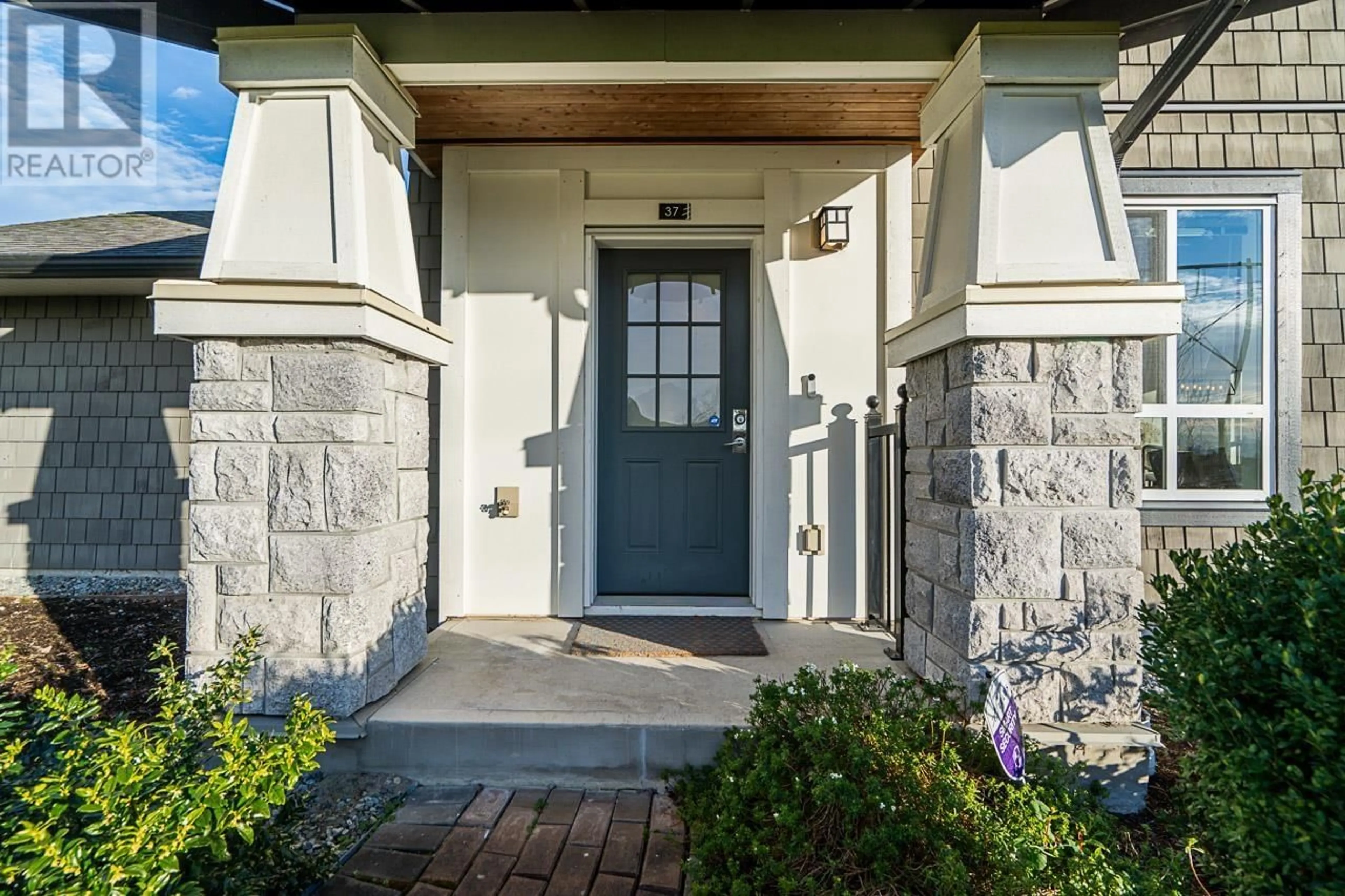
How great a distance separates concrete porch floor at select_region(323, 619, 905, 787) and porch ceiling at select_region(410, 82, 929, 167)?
2.28 meters

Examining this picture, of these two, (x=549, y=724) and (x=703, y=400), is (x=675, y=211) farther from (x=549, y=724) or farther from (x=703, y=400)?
(x=549, y=724)

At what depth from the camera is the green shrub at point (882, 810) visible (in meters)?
1.50

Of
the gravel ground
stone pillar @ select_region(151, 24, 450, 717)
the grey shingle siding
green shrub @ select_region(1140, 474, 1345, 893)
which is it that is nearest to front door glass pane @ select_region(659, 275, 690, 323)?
Answer: stone pillar @ select_region(151, 24, 450, 717)

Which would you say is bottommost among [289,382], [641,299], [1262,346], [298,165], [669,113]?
[289,382]

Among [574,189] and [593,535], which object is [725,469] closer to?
[593,535]

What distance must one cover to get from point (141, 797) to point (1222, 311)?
4695mm

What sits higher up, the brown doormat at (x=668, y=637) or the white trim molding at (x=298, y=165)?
the white trim molding at (x=298, y=165)

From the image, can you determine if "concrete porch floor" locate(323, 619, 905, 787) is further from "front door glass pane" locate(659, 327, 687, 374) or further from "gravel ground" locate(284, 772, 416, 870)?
"front door glass pane" locate(659, 327, 687, 374)

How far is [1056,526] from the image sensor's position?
2164 mm

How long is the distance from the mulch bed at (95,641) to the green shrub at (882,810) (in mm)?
2042

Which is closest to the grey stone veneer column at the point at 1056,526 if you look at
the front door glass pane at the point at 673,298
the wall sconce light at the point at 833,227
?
the wall sconce light at the point at 833,227

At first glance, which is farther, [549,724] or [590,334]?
[590,334]

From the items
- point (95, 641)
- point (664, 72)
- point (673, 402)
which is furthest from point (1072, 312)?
point (95, 641)

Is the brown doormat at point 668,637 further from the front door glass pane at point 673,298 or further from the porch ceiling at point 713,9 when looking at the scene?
the porch ceiling at point 713,9
